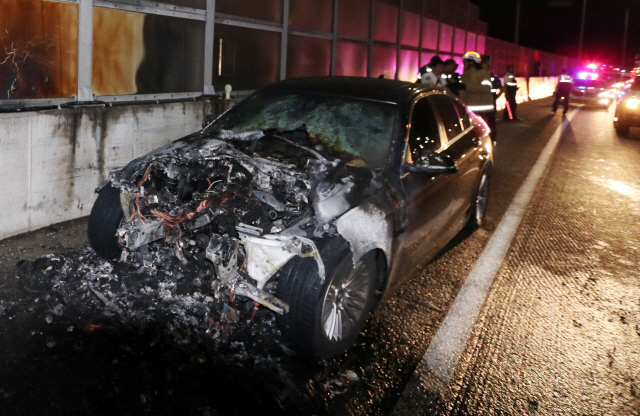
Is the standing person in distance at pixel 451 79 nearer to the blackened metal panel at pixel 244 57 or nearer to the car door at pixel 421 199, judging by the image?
the blackened metal panel at pixel 244 57

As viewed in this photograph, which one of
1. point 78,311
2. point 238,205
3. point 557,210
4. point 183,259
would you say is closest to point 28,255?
point 78,311

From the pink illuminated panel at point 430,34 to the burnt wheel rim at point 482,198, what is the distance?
12921 mm

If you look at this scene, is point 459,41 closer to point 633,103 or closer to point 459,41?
point 459,41

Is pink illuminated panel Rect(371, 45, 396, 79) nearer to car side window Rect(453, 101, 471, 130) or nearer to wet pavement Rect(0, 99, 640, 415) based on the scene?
car side window Rect(453, 101, 471, 130)

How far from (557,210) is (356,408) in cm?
571

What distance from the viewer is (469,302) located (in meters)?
5.12

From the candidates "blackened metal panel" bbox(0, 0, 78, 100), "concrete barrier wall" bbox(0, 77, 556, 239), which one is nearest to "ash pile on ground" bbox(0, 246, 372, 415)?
"concrete barrier wall" bbox(0, 77, 556, 239)

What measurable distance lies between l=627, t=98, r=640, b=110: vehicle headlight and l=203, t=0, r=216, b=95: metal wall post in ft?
42.3

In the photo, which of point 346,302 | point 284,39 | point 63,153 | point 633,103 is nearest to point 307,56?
point 284,39

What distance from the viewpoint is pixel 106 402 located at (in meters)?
3.39

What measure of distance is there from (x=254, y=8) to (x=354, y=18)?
472cm

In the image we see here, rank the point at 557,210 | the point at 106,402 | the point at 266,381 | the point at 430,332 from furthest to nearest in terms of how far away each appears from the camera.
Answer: the point at 557,210, the point at 430,332, the point at 266,381, the point at 106,402

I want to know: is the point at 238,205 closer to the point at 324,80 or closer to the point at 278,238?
the point at 278,238

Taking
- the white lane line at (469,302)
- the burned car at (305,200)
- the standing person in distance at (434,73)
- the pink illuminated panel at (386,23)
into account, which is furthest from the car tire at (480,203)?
the pink illuminated panel at (386,23)
